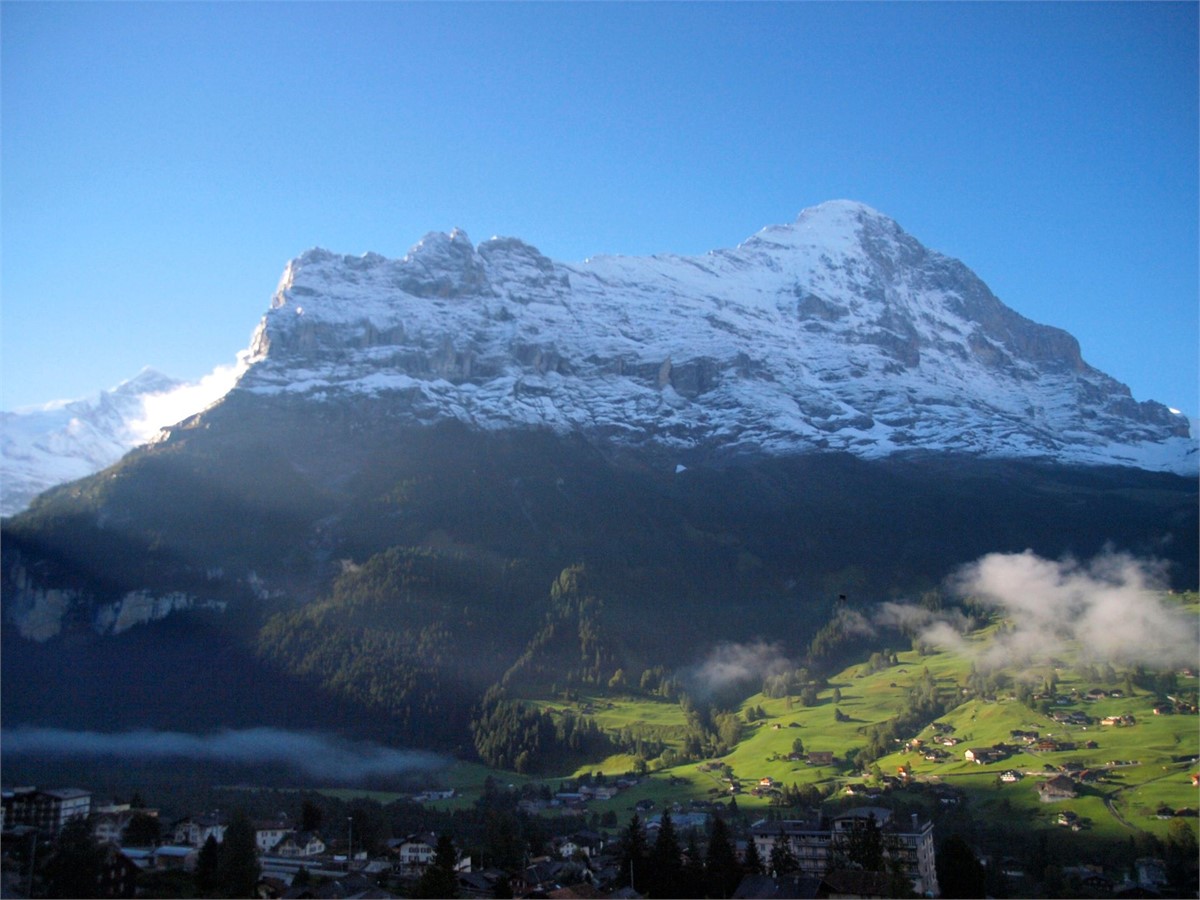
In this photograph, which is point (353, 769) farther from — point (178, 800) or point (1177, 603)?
point (1177, 603)

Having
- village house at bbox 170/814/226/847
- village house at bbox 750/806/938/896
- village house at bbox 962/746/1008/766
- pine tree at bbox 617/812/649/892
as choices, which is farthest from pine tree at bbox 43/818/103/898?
village house at bbox 962/746/1008/766

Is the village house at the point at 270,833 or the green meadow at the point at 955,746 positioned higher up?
the green meadow at the point at 955,746

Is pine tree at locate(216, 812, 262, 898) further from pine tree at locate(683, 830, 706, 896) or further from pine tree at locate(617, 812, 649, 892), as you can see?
pine tree at locate(683, 830, 706, 896)

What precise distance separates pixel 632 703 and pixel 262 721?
60.3m

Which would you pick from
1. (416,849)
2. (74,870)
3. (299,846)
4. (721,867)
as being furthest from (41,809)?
(721,867)

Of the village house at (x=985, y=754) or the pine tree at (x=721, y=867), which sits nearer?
the pine tree at (x=721, y=867)

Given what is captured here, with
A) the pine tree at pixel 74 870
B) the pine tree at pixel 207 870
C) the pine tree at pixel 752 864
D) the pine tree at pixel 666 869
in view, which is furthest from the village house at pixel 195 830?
the pine tree at pixel 752 864

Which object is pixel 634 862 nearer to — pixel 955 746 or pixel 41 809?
pixel 41 809

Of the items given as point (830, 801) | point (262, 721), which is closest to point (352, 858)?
point (830, 801)

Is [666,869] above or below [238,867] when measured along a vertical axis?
below

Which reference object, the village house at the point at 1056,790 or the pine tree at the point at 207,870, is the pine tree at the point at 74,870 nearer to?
the pine tree at the point at 207,870

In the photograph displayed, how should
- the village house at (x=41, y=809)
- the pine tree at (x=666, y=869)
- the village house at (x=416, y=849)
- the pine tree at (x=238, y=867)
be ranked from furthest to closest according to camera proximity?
the village house at (x=416, y=849), the village house at (x=41, y=809), the pine tree at (x=666, y=869), the pine tree at (x=238, y=867)

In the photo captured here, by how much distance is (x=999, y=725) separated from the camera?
15412 cm

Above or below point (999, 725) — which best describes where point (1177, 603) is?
above
